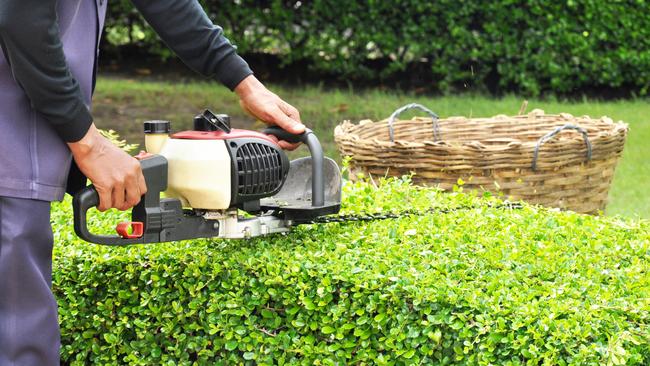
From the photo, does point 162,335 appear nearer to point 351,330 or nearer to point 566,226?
point 351,330

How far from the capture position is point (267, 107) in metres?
2.89

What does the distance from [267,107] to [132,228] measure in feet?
1.97

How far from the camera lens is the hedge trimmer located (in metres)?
Result: 2.50

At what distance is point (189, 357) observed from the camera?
284 cm

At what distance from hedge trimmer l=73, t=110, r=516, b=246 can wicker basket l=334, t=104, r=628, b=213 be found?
1.42 m

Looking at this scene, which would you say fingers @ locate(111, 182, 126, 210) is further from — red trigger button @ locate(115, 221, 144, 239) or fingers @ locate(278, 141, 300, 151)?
fingers @ locate(278, 141, 300, 151)

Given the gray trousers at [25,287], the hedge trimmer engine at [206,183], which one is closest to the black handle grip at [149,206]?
the hedge trimmer engine at [206,183]

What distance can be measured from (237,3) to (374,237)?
6.85 meters

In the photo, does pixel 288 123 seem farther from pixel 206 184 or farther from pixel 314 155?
pixel 206 184

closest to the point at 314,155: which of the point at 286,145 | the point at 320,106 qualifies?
the point at 286,145

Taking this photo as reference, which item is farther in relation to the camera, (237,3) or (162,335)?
(237,3)

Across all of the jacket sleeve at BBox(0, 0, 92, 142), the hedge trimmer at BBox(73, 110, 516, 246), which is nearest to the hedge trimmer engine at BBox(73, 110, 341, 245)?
the hedge trimmer at BBox(73, 110, 516, 246)

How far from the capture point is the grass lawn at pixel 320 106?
300 inches

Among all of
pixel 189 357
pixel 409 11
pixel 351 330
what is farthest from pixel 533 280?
pixel 409 11
